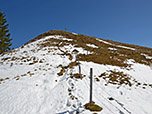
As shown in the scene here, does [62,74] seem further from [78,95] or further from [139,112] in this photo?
[139,112]

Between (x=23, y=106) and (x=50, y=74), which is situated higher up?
(x=50, y=74)

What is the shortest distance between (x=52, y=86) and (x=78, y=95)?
3.36m

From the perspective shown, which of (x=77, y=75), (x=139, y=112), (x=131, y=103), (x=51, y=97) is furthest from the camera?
(x=77, y=75)

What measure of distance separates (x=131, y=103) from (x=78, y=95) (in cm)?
431

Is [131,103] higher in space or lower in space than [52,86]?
lower

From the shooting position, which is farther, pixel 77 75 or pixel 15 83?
pixel 77 75

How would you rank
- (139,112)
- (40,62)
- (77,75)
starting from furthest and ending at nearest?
(40,62)
(77,75)
(139,112)

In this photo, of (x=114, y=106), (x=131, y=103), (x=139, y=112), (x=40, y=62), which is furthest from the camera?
(x=40, y=62)

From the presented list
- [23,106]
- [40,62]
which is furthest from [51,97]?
[40,62]

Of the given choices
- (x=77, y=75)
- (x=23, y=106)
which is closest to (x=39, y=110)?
(x=23, y=106)

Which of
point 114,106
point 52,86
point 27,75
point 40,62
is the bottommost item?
point 114,106

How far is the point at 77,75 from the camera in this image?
11.7 meters

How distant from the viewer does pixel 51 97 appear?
25.6ft

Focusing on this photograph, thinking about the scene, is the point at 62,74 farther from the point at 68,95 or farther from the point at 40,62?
the point at 40,62
